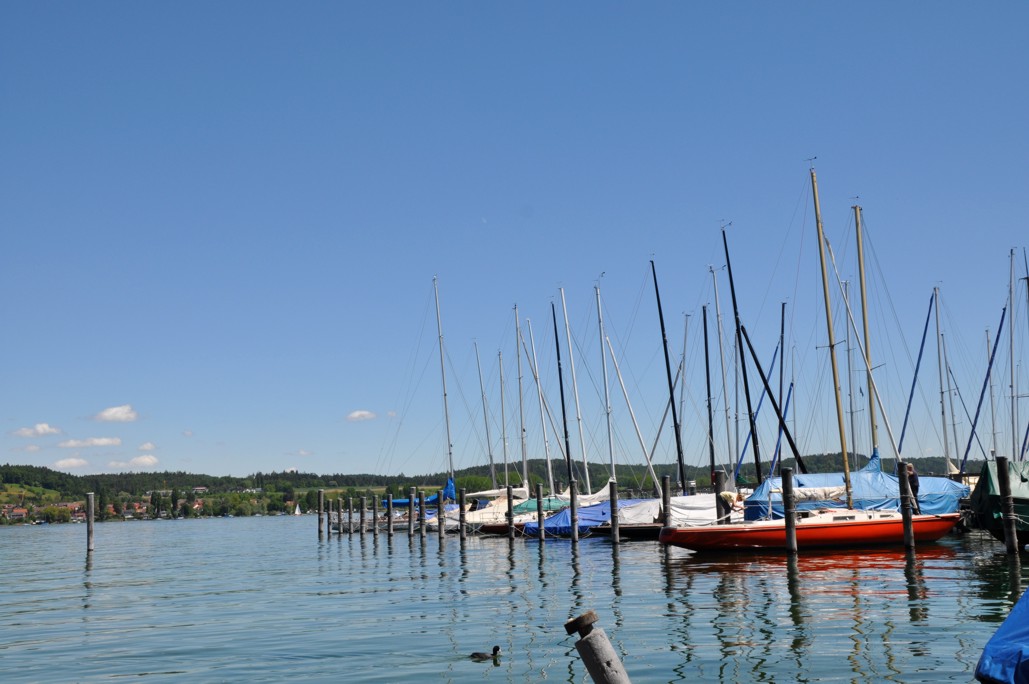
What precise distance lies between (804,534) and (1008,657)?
26181 mm

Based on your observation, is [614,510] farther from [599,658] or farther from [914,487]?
[599,658]

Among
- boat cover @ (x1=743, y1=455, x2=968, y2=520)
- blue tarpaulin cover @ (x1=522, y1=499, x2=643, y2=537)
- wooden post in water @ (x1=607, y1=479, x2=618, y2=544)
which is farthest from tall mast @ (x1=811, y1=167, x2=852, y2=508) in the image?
blue tarpaulin cover @ (x1=522, y1=499, x2=643, y2=537)

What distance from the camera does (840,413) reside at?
118ft

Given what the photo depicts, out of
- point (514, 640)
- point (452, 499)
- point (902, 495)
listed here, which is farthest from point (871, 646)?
point (452, 499)

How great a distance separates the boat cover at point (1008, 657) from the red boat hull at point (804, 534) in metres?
25.1

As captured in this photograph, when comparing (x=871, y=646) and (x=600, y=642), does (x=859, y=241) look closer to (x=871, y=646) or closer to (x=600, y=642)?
(x=871, y=646)

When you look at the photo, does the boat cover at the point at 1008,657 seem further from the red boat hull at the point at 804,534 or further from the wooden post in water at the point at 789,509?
the red boat hull at the point at 804,534

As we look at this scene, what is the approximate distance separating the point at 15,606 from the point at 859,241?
33.7m

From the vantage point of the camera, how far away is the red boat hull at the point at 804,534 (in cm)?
3259

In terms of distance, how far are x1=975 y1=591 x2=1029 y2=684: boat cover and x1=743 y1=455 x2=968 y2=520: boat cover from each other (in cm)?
2798

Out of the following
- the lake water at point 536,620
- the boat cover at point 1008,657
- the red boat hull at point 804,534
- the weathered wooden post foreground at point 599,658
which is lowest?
the lake water at point 536,620

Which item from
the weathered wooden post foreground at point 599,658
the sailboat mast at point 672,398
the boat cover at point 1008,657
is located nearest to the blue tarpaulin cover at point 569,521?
the sailboat mast at point 672,398

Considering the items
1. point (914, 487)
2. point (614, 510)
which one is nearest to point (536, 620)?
point (614, 510)

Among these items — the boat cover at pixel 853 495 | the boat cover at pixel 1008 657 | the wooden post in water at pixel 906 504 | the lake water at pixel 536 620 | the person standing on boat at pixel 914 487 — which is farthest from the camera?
the boat cover at pixel 853 495
